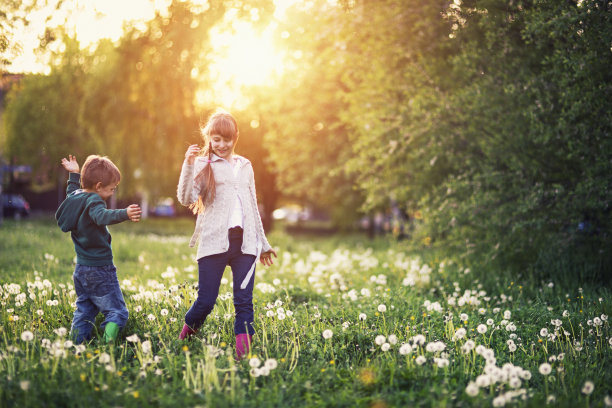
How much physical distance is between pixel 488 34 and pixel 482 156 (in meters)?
1.79

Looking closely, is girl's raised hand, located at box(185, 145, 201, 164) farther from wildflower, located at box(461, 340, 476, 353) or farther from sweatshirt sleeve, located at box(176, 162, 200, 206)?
wildflower, located at box(461, 340, 476, 353)

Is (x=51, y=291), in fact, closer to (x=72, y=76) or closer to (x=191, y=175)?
(x=191, y=175)

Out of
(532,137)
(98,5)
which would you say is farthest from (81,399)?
(532,137)

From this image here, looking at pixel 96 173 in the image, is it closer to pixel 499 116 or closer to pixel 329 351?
pixel 329 351

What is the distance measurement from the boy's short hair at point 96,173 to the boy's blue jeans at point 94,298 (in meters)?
0.64

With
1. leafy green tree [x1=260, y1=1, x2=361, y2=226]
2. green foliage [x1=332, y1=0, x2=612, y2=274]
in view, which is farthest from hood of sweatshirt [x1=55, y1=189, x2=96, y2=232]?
leafy green tree [x1=260, y1=1, x2=361, y2=226]

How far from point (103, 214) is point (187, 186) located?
621 millimetres

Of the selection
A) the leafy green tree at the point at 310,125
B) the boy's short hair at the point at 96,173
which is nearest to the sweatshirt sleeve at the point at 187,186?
the boy's short hair at the point at 96,173

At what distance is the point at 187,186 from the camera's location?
349cm

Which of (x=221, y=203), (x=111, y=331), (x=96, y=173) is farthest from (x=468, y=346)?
(x=96, y=173)

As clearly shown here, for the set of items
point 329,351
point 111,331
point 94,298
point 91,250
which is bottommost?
point 329,351

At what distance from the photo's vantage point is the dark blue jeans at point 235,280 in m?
3.58

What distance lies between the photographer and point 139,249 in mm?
9484

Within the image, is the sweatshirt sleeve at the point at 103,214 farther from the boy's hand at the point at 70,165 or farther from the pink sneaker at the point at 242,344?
the pink sneaker at the point at 242,344
